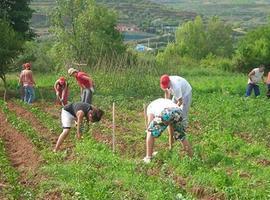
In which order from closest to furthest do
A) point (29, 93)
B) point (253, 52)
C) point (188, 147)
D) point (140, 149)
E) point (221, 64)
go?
point (188, 147), point (140, 149), point (29, 93), point (253, 52), point (221, 64)

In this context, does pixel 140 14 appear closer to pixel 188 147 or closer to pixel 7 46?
pixel 7 46

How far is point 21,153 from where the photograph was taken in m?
11.6

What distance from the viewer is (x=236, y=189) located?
8.01m

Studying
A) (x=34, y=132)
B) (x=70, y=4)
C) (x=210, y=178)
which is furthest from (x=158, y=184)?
(x=70, y=4)

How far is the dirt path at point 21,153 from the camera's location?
9.69 metres

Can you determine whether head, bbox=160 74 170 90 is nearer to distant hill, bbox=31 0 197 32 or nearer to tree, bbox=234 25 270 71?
tree, bbox=234 25 270 71

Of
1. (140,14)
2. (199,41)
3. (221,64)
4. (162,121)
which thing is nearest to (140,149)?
(162,121)

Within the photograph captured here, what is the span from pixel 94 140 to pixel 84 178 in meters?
3.07

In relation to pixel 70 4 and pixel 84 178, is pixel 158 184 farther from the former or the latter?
pixel 70 4

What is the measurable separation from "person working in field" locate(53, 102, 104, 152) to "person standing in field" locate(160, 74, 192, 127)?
144 cm

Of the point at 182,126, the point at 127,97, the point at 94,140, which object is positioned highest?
the point at 182,126

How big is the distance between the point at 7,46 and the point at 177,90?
450 inches

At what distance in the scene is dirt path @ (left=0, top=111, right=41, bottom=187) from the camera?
9.69 meters

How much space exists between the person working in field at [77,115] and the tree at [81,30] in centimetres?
3298
